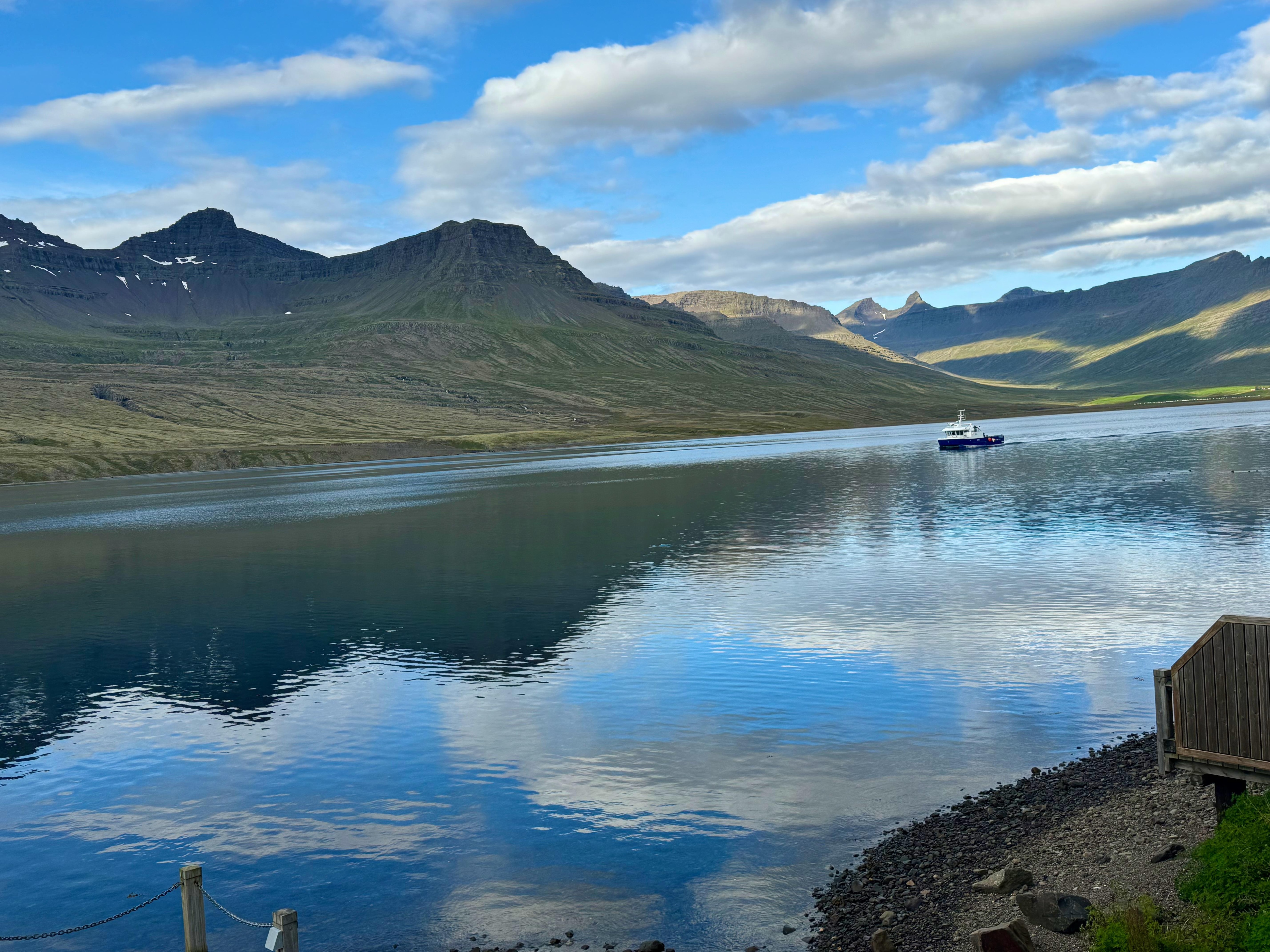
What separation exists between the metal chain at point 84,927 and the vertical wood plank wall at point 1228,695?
21703 mm

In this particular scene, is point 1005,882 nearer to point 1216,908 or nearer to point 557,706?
point 1216,908

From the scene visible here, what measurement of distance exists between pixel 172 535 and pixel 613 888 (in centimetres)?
9836

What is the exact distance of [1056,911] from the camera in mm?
19500

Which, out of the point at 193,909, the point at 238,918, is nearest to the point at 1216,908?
the point at 238,918

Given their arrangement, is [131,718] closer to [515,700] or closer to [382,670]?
[382,670]

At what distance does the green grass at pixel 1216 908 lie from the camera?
17.1 metres

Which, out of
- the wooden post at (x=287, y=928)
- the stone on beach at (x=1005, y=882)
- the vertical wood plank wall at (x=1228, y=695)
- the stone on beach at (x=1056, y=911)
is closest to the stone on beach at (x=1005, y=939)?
the stone on beach at (x=1056, y=911)

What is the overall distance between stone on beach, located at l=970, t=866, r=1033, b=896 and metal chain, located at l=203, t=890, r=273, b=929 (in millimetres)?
14415

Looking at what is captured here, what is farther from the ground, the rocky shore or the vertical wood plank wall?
the vertical wood plank wall

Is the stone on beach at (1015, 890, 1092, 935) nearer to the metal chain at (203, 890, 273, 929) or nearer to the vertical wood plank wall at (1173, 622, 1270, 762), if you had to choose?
the vertical wood plank wall at (1173, 622, 1270, 762)

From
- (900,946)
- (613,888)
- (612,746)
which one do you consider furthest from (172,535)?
(900,946)

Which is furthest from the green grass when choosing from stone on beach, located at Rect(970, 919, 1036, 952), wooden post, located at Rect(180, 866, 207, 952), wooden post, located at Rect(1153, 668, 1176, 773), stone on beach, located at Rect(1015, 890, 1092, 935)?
wooden post, located at Rect(180, 866, 207, 952)

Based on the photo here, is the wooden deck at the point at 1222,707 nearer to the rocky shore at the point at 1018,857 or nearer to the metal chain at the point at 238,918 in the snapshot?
the rocky shore at the point at 1018,857

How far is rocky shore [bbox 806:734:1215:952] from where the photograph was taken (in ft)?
66.6
